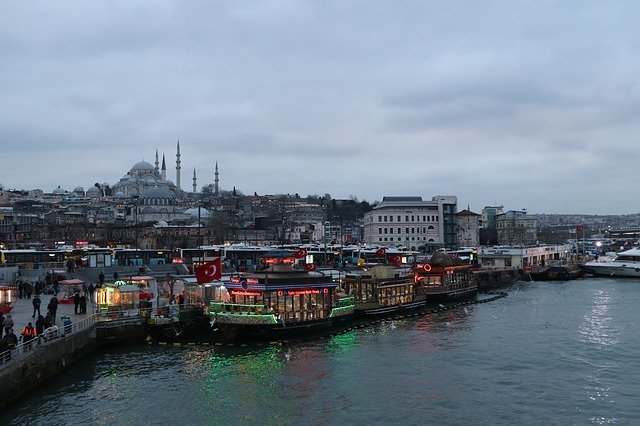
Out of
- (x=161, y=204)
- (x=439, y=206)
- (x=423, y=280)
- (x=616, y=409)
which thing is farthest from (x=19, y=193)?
(x=616, y=409)

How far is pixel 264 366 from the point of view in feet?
80.0

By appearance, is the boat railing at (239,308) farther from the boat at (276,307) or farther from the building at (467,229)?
the building at (467,229)

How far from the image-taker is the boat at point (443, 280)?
1810 inches

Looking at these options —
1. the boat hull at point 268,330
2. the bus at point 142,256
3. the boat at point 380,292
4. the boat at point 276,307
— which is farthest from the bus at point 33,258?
the boat hull at point 268,330

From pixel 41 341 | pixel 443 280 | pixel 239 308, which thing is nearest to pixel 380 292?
pixel 443 280

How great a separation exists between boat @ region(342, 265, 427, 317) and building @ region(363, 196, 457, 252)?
59591 mm

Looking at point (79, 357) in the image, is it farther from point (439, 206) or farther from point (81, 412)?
point (439, 206)

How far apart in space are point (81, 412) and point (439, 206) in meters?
88.9

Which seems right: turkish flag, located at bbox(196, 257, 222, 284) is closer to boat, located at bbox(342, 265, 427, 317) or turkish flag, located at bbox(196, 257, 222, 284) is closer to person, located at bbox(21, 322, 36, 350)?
person, located at bbox(21, 322, 36, 350)

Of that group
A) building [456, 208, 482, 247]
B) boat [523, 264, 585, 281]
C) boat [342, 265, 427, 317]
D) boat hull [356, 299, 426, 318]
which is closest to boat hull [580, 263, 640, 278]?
boat [523, 264, 585, 281]

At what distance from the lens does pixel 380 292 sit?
3884 cm

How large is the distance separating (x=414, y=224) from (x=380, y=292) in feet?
210

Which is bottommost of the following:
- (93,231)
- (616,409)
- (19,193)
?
(616,409)

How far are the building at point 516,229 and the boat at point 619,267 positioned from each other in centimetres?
5735
